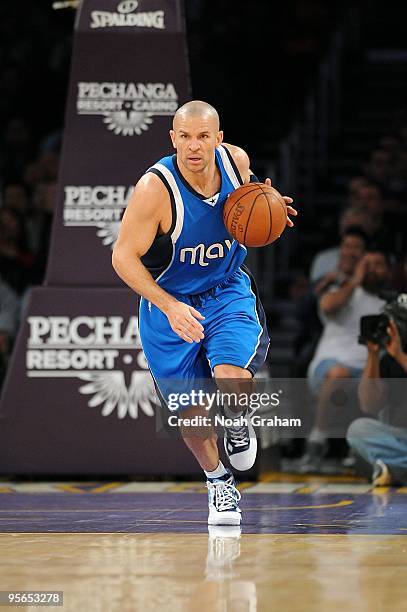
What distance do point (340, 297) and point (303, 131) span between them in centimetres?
414

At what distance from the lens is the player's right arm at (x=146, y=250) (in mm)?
4895

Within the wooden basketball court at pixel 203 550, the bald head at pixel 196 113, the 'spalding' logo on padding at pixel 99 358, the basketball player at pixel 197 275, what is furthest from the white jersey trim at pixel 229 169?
A: the 'spalding' logo on padding at pixel 99 358

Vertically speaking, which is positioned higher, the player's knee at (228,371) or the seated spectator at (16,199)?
the seated spectator at (16,199)

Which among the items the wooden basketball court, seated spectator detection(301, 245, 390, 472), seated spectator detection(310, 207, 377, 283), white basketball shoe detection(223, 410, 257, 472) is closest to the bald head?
white basketball shoe detection(223, 410, 257, 472)

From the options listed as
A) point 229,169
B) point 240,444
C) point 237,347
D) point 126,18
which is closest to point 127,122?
point 126,18

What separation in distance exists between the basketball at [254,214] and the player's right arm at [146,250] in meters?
0.28

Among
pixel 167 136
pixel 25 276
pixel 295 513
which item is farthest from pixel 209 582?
pixel 25 276

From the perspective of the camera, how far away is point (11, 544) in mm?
4578

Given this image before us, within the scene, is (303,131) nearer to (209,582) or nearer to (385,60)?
(385,60)

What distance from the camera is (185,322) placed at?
192 inches

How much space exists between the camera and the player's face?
2.24 metres

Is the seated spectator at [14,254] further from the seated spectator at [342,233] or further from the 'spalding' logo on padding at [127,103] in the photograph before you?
the seated spectator at [342,233]

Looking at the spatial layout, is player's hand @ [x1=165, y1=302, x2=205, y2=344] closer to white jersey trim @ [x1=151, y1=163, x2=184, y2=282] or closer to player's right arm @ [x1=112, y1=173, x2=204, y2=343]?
player's right arm @ [x1=112, y1=173, x2=204, y2=343]

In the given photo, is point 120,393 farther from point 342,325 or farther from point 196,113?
point 196,113
